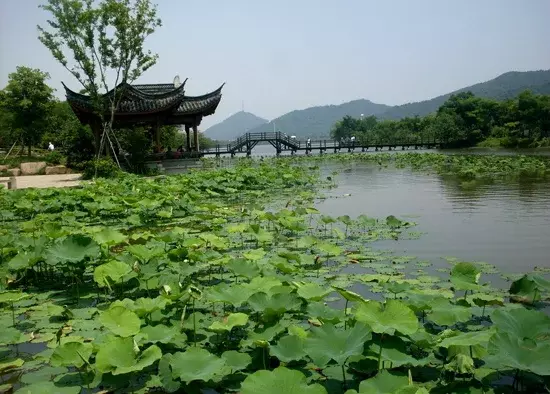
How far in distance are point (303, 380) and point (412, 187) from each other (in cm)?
1088

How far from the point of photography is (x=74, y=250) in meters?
3.87

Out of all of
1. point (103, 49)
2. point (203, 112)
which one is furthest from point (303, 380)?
point (203, 112)

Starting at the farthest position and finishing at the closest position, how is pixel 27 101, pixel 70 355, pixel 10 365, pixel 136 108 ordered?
pixel 27 101 < pixel 136 108 < pixel 10 365 < pixel 70 355

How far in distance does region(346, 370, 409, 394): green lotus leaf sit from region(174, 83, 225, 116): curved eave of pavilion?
20.8 meters

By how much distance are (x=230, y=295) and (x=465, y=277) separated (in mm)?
1624

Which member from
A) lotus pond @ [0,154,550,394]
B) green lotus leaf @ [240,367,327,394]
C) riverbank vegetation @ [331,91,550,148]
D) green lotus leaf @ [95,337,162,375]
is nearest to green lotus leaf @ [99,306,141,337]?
lotus pond @ [0,154,550,394]

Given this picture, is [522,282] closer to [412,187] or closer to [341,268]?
[341,268]

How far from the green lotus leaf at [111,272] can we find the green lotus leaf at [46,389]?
1.16m

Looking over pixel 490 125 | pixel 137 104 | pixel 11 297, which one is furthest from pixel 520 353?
pixel 490 125

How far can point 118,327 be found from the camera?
2518 millimetres

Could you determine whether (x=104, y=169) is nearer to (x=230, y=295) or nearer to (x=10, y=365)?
(x=10, y=365)

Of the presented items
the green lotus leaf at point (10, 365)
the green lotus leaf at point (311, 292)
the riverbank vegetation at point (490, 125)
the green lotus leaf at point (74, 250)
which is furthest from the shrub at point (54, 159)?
the riverbank vegetation at point (490, 125)

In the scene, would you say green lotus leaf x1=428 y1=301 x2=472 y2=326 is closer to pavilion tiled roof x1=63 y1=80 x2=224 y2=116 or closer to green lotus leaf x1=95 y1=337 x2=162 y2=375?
green lotus leaf x1=95 y1=337 x2=162 y2=375

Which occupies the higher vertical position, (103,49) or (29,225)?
(103,49)
